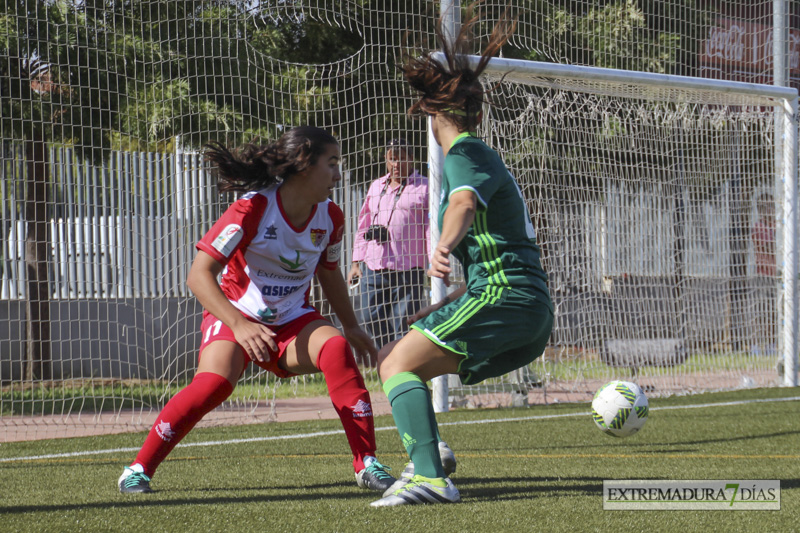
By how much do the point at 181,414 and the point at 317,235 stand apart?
100cm

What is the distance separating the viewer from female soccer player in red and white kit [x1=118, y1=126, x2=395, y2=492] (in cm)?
400

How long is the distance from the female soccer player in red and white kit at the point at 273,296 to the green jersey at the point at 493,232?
773mm

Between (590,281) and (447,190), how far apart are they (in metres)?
6.03

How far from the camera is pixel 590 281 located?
370 inches

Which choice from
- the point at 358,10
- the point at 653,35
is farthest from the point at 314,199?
the point at 653,35

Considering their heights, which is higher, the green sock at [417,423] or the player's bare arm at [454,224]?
the player's bare arm at [454,224]

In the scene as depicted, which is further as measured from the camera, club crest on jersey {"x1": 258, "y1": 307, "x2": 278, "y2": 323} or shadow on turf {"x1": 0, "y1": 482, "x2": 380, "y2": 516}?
club crest on jersey {"x1": 258, "y1": 307, "x2": 278, "y2": 323}

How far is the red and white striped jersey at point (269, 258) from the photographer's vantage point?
417 centimetres

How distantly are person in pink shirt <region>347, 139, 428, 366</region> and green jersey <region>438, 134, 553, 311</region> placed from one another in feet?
13.5

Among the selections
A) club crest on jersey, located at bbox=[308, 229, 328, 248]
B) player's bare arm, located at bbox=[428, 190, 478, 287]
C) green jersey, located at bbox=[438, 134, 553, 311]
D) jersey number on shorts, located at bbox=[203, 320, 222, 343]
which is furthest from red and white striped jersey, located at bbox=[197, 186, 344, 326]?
player's bare arm, located at bbox=[428, 190, 478, 287]

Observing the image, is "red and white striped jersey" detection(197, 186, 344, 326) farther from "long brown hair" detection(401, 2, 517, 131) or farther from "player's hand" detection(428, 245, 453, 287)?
"player's hand" detection(428, 245, 453, 287)

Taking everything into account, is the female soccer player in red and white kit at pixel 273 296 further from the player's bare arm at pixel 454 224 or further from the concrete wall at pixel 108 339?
the concrete wall at pixel 108 339

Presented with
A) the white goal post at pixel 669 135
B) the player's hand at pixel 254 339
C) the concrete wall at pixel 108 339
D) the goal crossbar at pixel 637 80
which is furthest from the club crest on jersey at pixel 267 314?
the white goal post at pixel 669 135

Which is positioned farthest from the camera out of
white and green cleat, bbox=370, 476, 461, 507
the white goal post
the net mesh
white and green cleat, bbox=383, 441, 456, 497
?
the white goal post
